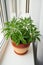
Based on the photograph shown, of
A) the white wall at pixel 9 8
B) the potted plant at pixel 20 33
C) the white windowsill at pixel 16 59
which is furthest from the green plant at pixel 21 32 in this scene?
the white wall at pixel 9 8

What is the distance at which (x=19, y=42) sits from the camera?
2.70 ft

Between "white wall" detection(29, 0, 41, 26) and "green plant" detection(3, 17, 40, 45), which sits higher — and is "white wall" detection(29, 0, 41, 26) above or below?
above

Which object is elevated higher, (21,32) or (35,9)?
(35,9)

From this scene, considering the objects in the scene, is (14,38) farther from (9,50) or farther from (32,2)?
(32,2)

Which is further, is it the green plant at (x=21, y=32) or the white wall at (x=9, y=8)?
the white wall at (x=9, y=8)

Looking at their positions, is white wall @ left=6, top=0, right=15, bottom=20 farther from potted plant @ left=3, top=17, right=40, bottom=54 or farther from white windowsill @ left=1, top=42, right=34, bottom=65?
white windowsill @ left=1, top=42, right=34, bottom=65

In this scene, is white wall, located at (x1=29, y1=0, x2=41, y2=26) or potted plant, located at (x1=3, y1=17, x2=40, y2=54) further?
white wall, located at (x1=29, y1=0, x2=41, y2=26)

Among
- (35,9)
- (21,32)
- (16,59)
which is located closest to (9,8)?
(35,9)

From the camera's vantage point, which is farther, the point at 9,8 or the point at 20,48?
the point at 9,8

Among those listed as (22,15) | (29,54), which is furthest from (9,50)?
(22,15)

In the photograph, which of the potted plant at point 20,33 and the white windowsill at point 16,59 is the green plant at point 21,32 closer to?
the potted plant at point 20,33

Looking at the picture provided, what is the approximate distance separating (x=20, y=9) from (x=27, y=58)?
58 centimetres

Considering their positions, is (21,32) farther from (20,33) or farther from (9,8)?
(9,8)

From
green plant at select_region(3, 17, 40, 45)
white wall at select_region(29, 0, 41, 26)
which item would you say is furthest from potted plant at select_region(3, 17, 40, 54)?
white wall at select_region(29, 0, 41, 26)
